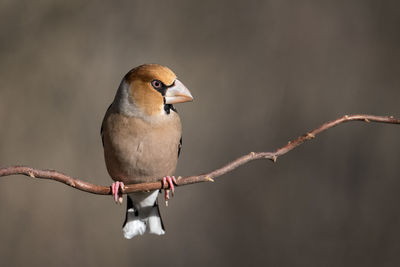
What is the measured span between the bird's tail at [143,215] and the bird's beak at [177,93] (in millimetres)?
928

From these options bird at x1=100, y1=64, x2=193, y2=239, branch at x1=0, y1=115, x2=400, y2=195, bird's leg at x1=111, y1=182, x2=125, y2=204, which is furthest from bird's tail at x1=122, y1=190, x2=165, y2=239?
branch at x1=0, y1=115, x2=400, y2=195

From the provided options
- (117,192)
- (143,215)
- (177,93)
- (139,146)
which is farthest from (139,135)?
(143,215)

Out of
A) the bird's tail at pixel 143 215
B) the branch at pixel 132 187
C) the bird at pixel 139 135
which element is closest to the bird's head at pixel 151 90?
the bird at pixel 139 135

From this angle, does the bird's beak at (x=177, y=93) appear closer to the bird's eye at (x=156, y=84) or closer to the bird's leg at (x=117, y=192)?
the bird's eye at (x=156, y=84)

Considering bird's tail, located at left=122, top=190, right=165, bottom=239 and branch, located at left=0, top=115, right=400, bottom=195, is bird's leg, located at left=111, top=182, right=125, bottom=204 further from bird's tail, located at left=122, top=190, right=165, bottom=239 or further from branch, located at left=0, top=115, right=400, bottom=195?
bird's tail, located at left=122, top=190, right=165, bottom=239

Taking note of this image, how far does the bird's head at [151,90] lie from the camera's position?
154cm

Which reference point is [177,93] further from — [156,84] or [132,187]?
[132,187]

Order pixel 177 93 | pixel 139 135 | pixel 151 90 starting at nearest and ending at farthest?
pixel 177 93, pixel 151 90, pixel 139 135

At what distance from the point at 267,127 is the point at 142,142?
8.40 ft

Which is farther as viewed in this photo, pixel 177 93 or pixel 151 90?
pixel 151 90

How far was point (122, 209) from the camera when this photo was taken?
14.0 feet

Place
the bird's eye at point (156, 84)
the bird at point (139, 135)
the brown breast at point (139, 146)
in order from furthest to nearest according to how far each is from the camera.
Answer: the brown breast at point (139, 146) → the bird at point (139, 135) → the bird's eye at point (156, 84)

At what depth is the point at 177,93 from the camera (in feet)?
5.08

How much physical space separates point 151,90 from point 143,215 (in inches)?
38.2
